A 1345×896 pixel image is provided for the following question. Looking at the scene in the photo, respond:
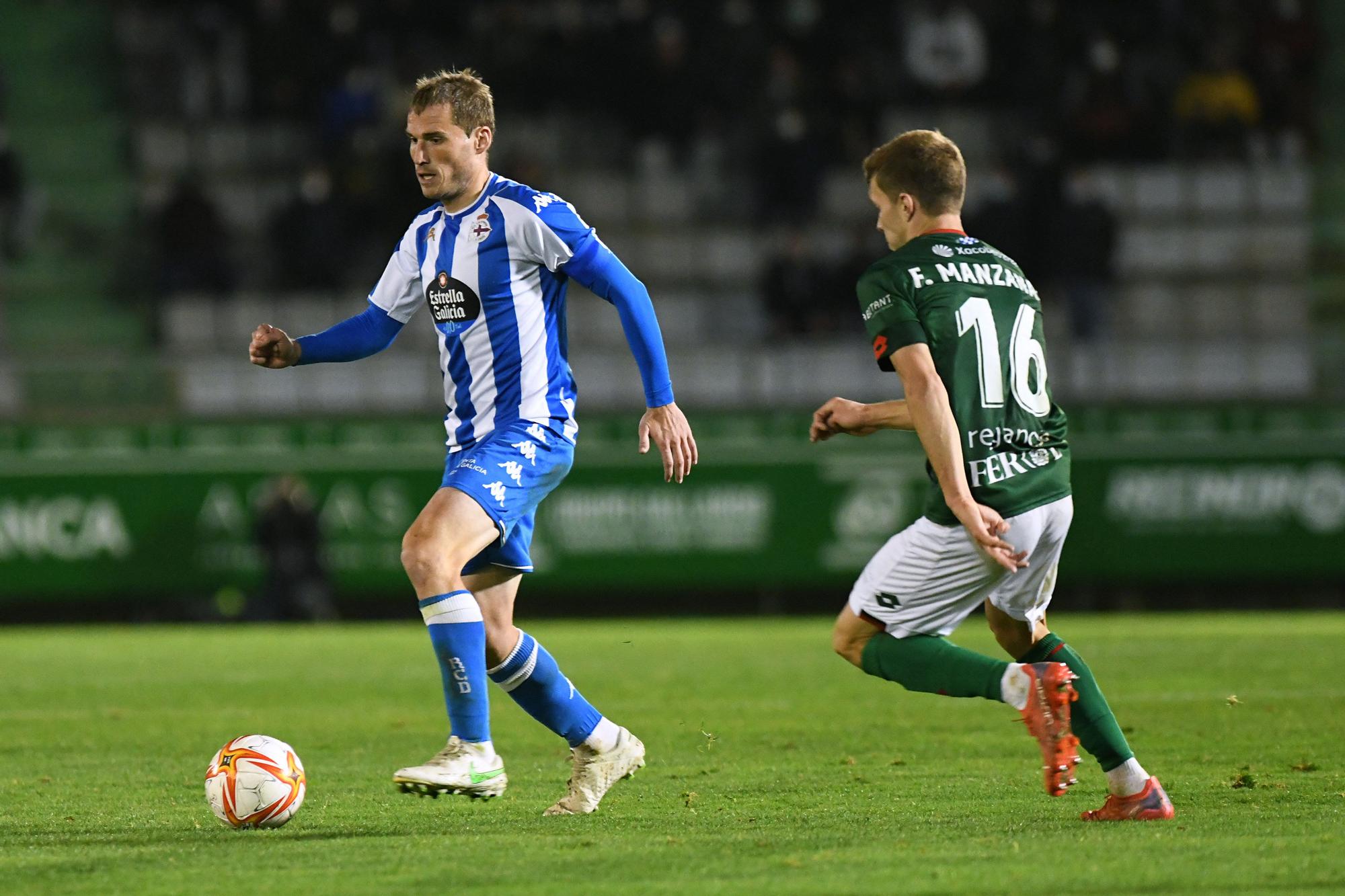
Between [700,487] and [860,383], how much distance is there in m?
1.89

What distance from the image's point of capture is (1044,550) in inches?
214

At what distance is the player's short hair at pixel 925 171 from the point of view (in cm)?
550

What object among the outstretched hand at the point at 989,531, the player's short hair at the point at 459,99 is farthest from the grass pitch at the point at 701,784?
the player's short hair at the point at 459,99

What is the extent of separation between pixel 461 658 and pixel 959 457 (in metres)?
1.63

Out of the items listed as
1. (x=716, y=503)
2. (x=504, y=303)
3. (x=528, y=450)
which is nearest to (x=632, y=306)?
(x=504, y=303)

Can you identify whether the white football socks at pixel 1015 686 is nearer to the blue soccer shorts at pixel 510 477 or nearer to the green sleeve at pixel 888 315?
the green sleeve at pixel 888 315

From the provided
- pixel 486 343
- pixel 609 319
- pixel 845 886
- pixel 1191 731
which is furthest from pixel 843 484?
pixel 845 886

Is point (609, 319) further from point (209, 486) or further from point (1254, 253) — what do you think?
point (1254, 253)

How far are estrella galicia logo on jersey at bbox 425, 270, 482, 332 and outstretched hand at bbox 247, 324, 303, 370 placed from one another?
52 centimetres

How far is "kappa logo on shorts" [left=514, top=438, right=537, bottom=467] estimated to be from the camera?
595 cm

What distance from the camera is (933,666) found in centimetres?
539

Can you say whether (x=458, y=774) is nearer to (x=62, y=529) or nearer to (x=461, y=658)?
(x=461, y=658)

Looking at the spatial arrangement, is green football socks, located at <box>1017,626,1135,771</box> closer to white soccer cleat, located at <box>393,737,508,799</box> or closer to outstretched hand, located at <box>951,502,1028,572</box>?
outstretched hand, located at <box>951,502,1028,572</box>

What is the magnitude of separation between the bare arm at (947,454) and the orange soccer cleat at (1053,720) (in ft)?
1.03
